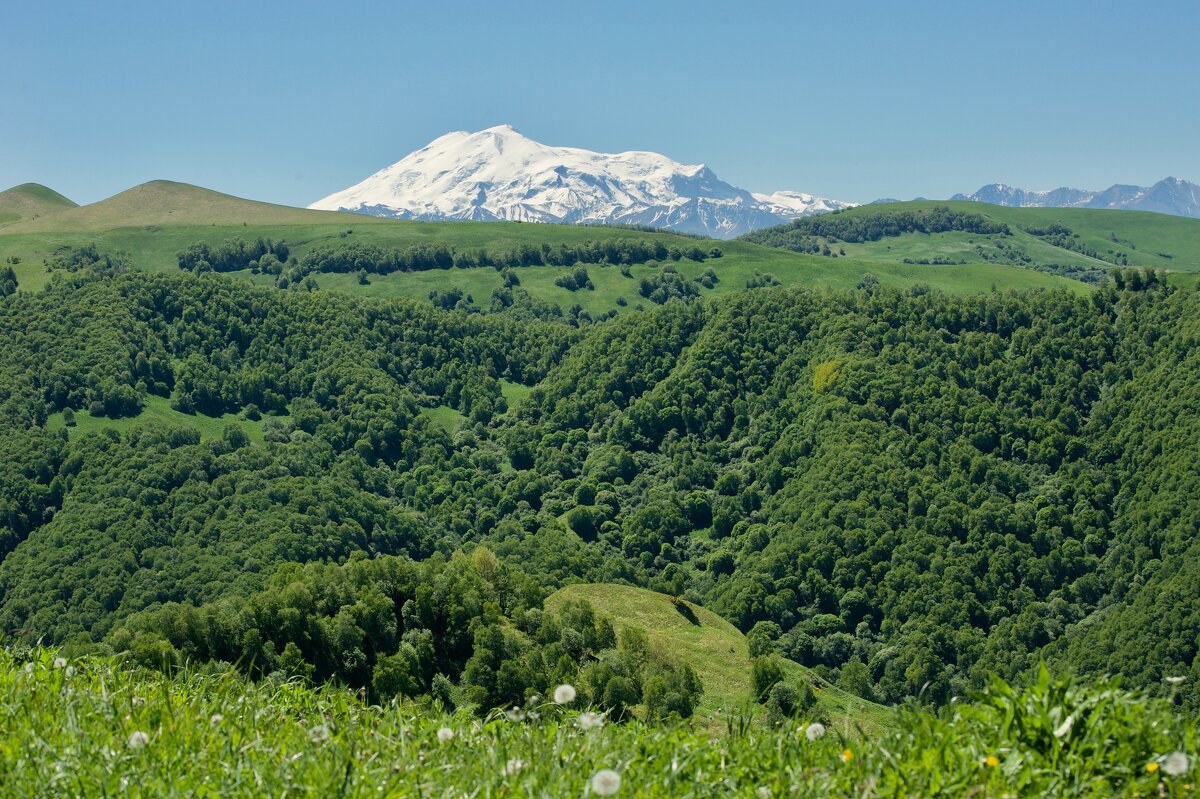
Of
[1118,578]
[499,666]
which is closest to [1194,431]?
[1118,578]

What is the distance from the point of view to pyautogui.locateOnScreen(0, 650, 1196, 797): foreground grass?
9.17 metres

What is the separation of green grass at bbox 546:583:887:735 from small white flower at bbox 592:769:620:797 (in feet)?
246

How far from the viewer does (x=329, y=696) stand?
13672mm

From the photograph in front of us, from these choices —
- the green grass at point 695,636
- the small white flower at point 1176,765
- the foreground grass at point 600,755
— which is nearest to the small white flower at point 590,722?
the foreground grass at point 600,755

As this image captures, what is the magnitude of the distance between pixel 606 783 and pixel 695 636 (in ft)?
332

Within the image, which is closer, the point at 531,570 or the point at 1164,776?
the point at 1164,776

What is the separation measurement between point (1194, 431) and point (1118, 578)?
28.0 metres

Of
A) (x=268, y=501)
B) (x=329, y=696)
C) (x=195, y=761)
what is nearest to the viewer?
(x=195, y=761)

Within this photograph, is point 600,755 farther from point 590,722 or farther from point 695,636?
point 695,636

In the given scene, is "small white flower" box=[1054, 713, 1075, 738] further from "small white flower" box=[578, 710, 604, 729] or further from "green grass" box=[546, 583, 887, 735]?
"green grass" box=[546, 583, 887, 735]

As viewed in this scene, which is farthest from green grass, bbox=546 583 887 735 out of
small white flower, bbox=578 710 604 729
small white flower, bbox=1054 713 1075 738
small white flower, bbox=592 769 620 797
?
small white flower, bbox=592 769 620 797

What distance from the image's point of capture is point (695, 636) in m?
108

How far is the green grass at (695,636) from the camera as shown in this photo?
93062 millimetres

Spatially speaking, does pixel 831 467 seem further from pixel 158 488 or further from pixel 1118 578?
pixel 158 488
